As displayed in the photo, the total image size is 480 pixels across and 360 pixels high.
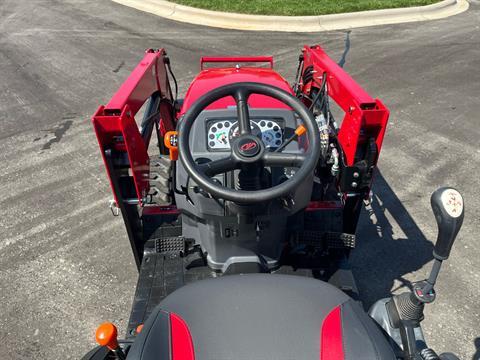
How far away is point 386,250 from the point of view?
12.9ft

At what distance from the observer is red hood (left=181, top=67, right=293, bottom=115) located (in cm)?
315

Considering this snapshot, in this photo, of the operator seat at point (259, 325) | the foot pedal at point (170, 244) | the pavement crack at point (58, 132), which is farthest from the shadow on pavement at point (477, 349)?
the pavement crack at point (58, 132)

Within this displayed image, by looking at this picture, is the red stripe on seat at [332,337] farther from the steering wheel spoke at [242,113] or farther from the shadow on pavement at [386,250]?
the shadow on pavement at [386,250]

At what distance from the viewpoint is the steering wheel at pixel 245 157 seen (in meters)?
2.00

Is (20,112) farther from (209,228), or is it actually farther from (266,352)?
(266,352)

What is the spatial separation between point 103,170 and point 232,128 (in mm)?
2845

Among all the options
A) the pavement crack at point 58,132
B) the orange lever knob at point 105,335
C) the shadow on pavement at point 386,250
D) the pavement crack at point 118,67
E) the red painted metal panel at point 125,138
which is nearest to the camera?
the orange lever knob at point 105,335

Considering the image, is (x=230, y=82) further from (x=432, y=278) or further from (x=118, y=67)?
(x=118, y=67)

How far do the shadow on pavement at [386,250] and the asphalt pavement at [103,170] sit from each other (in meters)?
0.01

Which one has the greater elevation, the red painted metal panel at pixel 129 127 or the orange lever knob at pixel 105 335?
the red painted metal panel at pixel 129 127

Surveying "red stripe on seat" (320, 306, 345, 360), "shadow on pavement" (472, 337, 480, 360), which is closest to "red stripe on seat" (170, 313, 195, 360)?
"red stripe on seat" (320, 306, 345, 360)

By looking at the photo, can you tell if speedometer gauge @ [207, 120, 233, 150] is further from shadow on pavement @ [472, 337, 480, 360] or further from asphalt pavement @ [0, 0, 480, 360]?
shadow on pavement @ [472, 337, 480, 360]

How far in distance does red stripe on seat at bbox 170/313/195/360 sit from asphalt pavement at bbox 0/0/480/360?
5.77ft

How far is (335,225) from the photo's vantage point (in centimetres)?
333
